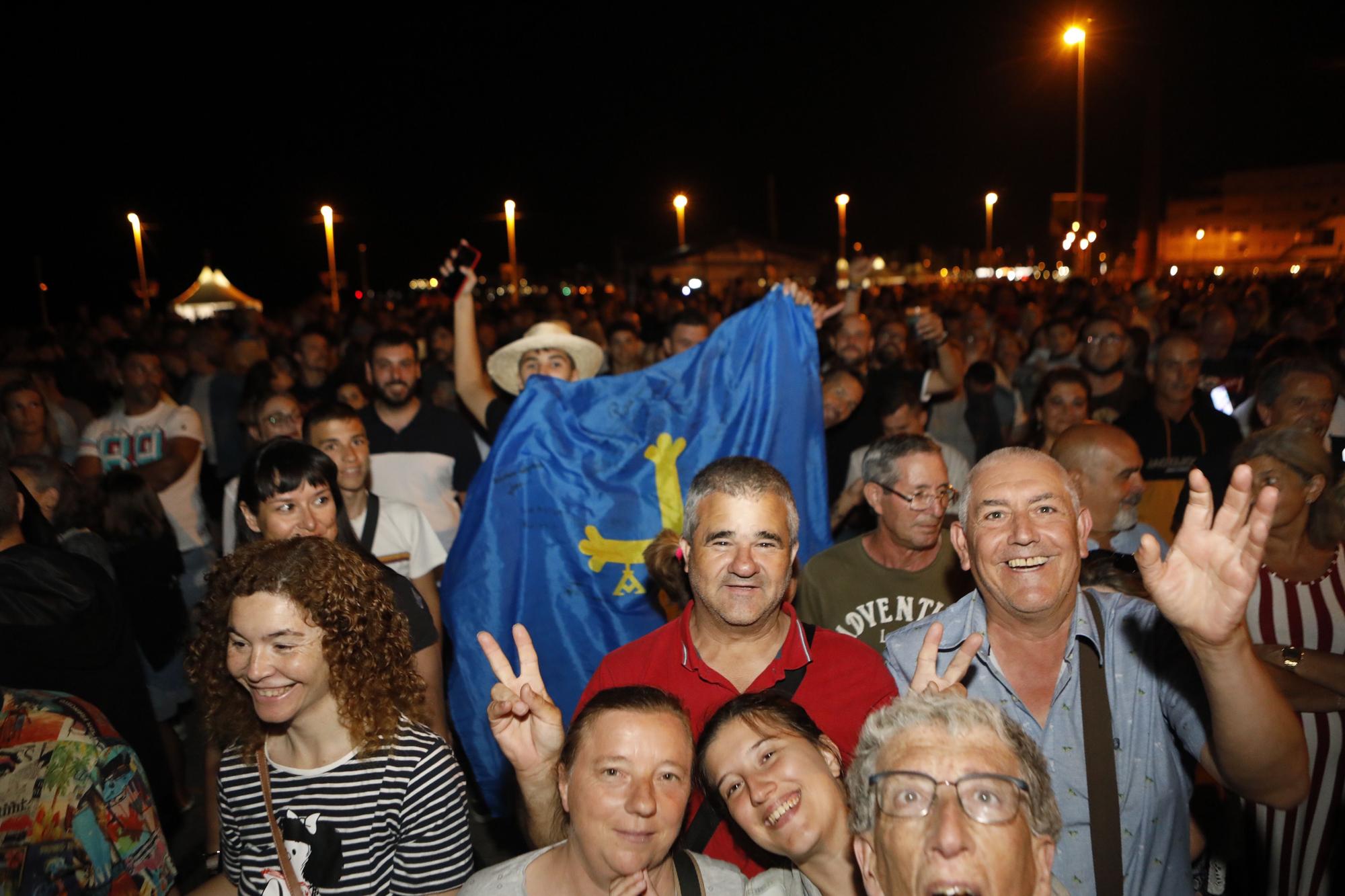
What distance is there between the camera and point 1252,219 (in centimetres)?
5547

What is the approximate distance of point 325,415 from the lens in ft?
15.5

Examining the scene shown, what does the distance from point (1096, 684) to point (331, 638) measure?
2.15 metres

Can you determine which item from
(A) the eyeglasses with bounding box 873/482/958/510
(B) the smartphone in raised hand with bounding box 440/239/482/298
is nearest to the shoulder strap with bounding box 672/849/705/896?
(A) the eyeglasses with bounding box 873/482/958/510

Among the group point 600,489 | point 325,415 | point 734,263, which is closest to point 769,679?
point 600,489

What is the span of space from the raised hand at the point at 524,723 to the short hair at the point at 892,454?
197cm

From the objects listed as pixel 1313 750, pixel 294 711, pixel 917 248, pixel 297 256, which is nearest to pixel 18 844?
pixel 294 711

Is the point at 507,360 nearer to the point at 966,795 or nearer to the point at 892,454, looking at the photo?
the point at 892,454

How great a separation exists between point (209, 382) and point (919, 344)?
285 inches

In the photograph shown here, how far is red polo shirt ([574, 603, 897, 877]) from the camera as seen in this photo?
2.78 m

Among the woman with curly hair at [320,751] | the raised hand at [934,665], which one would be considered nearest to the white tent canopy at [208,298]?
the woman with curly hair at [320,751]

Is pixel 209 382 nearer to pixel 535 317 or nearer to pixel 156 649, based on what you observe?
pixel 156 649

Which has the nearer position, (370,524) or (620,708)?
(620,708)

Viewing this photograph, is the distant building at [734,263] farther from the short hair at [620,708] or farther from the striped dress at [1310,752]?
the short hair at [620,708]

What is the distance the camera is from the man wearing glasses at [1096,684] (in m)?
2.24
